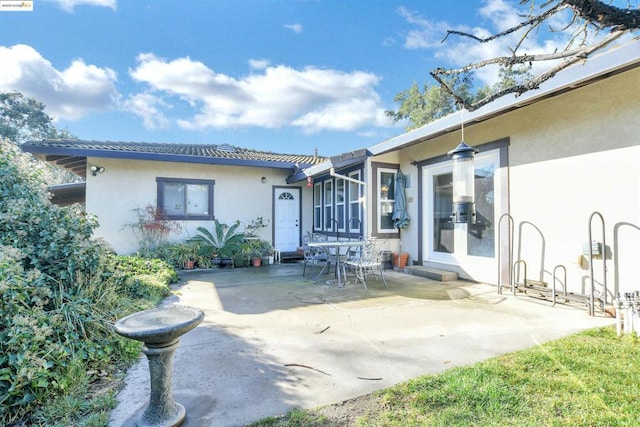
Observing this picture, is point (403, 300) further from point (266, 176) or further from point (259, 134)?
point (259, 134)

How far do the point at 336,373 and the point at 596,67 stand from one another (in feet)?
15.2

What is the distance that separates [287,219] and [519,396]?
9.50m

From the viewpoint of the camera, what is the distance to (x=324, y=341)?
130 inches

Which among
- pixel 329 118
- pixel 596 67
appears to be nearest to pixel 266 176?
pixel 596 67

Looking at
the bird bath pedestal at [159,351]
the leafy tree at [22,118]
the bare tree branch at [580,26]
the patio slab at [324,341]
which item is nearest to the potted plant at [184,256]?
the patio slab at [324,341]

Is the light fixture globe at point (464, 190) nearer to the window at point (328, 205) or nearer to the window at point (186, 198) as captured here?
the window at point (328, 205)

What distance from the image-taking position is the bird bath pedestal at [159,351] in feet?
6.02

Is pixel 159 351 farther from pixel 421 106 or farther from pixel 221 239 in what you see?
pixel 421 106

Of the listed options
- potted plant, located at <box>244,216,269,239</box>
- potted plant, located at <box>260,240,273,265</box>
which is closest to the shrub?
potted plant, located at <box>244,216,269,239</box>

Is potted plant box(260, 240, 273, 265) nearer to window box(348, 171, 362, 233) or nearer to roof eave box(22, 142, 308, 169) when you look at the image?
roof eave box(22, 142, 308, 169)

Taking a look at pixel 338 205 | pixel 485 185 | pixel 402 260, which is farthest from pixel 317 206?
pixel 485 185

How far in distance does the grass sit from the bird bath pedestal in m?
0.56

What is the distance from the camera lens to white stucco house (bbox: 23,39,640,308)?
4.22 metres

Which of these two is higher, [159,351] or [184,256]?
[159,351]
